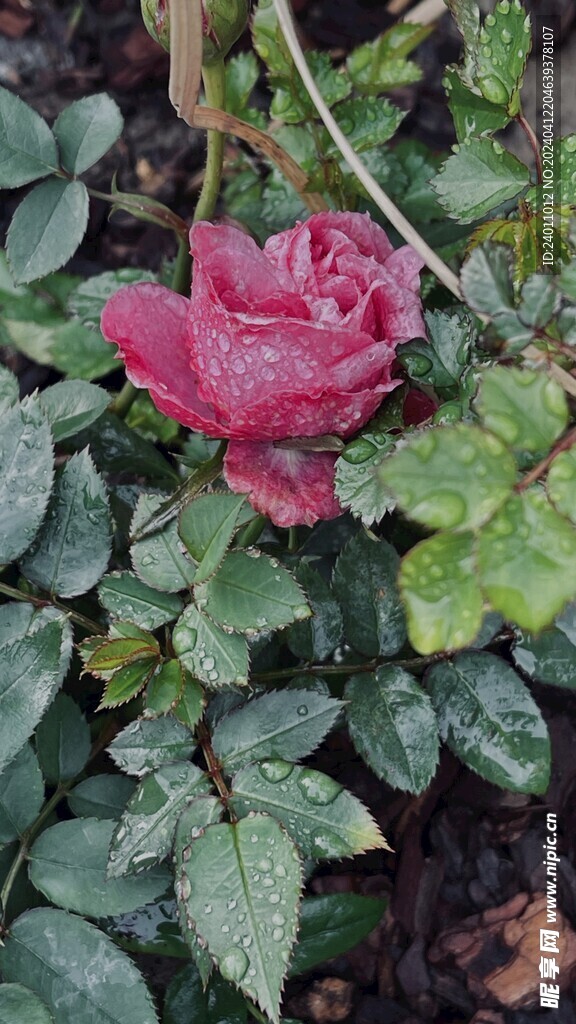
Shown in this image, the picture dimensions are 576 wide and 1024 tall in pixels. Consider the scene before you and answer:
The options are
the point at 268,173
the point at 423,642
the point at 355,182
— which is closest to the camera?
the point at 423,642

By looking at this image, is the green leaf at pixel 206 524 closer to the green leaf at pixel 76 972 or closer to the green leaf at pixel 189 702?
the green leaf at pixel 189 702

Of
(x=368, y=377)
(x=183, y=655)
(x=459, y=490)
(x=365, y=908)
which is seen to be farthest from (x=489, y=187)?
(x=365, y=908)

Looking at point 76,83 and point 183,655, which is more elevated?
point 76,83

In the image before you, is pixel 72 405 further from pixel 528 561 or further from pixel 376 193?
pixel 528 561

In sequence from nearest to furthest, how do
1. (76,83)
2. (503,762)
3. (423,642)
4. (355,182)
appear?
(423,642)
(503,762)
(355,182)
(76,83)

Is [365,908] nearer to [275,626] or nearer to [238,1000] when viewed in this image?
[238,1000]

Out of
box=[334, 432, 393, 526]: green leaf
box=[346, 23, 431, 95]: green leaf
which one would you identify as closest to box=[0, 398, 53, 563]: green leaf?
box=[334, 432, 393, 526]: green leaf

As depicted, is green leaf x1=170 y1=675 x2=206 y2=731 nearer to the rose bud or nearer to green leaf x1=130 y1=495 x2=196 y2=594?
green leaf x1=130 y1=495 x2=196 y2=594
